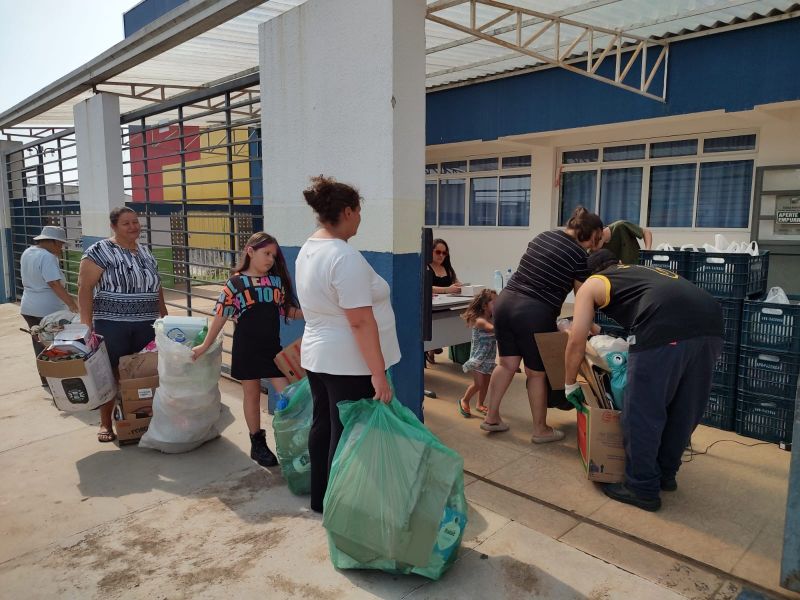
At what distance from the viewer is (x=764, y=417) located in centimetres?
398

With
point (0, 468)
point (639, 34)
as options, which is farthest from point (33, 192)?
point (639, 34)

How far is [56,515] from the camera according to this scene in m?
3.11

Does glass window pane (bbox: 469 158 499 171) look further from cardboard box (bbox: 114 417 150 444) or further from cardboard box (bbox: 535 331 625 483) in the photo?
cardboard box (bbox: 114 417 150 444)

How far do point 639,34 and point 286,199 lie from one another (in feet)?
16.8

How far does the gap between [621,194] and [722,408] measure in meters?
5.35

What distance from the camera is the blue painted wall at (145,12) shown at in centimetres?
744

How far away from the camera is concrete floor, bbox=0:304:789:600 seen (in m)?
2.47

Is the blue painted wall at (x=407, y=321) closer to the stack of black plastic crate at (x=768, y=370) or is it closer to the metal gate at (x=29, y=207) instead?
the stack of black plastic crate at (x=768, y=370)

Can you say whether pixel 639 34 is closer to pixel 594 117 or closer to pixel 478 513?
pixel 594 117

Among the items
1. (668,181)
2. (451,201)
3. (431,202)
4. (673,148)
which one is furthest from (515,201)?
(673,148)

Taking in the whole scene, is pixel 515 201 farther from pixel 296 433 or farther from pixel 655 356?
pixel 296 433

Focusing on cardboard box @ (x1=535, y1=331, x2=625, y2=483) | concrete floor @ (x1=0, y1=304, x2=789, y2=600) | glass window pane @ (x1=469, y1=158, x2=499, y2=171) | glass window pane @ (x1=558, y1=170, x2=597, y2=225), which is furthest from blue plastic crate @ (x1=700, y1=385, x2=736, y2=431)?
glass window pane @ (x1=469, y1=158, x2=499, y2=171)

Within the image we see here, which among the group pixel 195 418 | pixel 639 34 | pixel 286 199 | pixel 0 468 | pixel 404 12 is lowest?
pixel 0 468

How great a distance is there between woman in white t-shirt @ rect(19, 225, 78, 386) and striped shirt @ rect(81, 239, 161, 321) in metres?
1.56
